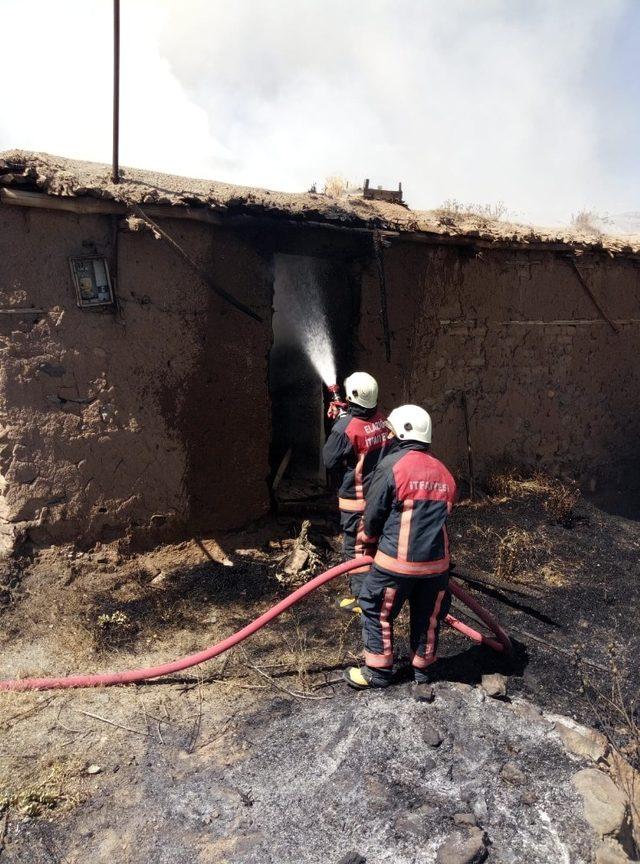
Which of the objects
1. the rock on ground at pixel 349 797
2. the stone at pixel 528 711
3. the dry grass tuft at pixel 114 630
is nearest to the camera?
the rock on ground at pixel 349 797

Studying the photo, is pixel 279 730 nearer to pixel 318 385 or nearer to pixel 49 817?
pixel 49 817

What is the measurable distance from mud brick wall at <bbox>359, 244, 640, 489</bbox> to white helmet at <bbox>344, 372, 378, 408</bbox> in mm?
1863

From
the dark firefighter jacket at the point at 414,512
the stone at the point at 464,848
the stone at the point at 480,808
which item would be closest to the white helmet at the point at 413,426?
the dark firefighter jacket at the point at 414,512

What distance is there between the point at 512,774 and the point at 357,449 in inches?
102

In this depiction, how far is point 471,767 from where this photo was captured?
351 centimetres

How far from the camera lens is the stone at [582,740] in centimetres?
361

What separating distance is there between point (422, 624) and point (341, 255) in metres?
4.28

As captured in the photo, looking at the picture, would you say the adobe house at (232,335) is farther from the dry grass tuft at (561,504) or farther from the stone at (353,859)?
the stone at (353,859)

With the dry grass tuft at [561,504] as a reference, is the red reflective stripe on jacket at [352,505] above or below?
above

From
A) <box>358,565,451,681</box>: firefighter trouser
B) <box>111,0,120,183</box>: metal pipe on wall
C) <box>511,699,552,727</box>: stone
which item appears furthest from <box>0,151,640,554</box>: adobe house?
<box>511,699,552,727</box>: stone

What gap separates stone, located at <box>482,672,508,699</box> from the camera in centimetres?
415

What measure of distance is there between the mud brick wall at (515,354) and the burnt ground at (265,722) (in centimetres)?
232

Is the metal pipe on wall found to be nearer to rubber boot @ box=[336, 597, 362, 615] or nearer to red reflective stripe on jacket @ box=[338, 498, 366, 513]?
red reflective stripe on jacket @ box=[338, 498, 366, 513]

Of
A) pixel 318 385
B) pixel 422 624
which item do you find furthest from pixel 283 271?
pixel 422 624
